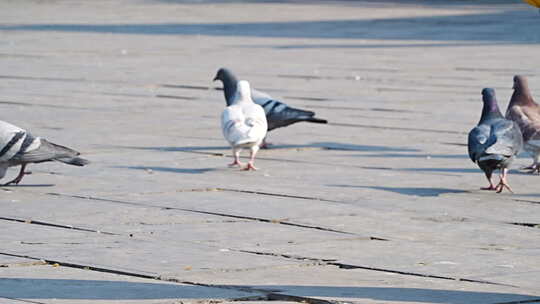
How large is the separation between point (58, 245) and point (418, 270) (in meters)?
2.02

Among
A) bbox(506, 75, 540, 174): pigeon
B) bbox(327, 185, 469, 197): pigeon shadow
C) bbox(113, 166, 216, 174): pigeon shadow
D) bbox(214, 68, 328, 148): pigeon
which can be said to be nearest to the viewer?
bbox(327, 185, 469, 197): pigeon shadow

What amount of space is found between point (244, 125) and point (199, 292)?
191 inches

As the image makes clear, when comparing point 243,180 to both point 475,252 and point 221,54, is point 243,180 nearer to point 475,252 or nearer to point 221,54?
point 475,252

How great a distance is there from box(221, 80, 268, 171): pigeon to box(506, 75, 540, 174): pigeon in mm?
2006

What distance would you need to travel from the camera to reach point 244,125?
1134cm

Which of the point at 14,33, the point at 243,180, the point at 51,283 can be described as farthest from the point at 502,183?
the point at 14,33

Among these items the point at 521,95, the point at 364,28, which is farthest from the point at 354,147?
the point at 364,28

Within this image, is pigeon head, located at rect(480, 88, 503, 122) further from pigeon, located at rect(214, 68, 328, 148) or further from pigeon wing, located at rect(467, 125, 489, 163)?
pigeon, located at rect(214, 68, 328, 148)

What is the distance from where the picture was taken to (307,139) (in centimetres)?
1372

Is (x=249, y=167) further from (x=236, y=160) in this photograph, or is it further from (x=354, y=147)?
(x=354, y=147)

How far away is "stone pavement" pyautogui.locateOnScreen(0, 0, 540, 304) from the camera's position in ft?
22.7

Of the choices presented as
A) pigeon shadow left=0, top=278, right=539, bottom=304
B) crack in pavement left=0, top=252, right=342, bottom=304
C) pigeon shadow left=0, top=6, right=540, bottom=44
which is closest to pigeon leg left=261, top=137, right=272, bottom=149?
crack in pavement left=0, top=252, right=342, bottom=304

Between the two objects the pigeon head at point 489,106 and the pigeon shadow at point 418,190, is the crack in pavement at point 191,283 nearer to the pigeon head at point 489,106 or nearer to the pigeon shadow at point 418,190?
the pigeon shadow at point 418,190

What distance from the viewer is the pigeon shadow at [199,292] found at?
21.1ft
